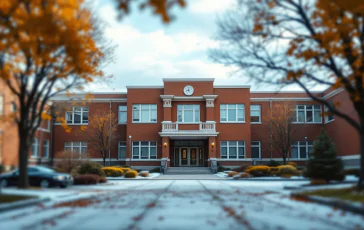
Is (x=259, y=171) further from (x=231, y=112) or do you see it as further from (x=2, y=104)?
(x=2, y=104)

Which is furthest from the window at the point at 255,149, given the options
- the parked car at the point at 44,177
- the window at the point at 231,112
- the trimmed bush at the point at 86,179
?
the parked car at the point at 44,177

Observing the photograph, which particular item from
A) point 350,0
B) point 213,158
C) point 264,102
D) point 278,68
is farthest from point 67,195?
point 264,102

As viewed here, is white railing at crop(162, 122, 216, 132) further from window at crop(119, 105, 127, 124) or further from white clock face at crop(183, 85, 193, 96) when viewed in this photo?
window at crop(119, 105, 127, 124)

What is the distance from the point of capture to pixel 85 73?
63.3 ft

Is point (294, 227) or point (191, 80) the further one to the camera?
point (191, 80)

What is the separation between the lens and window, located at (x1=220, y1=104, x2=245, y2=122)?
48969mm

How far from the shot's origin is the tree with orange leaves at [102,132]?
45.7 metres

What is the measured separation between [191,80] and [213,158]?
9.01m

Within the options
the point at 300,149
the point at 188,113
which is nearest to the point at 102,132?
the point at 188,113

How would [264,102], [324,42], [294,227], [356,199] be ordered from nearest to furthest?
[294,227] → [356,199] → [324,42] → [264,102]

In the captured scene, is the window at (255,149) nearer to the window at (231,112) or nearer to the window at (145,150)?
the window at (231,112)

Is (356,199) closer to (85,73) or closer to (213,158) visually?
(85,73)

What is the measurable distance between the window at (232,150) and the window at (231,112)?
270cm

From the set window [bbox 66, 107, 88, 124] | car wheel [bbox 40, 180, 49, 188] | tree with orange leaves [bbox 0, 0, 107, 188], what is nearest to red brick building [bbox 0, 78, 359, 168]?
window [bbox 66, 107, 88, 124]
